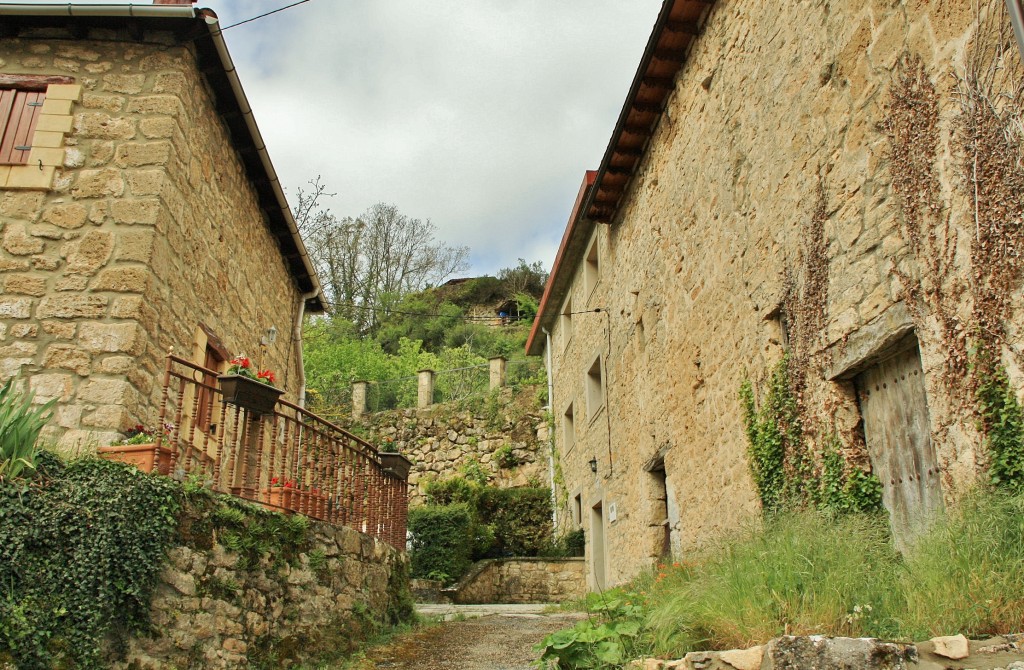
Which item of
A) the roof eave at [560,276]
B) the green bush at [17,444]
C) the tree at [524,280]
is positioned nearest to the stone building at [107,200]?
the green bush at [17,444]

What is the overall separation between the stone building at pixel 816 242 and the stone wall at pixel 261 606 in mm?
2966

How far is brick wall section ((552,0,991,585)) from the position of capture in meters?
4.32

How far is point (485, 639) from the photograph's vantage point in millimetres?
7105

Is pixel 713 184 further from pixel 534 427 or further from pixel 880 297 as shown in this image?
pixel 534 427

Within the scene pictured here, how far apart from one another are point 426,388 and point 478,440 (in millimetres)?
2363

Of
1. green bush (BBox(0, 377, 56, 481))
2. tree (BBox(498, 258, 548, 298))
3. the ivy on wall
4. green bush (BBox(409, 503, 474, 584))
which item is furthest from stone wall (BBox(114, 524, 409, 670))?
tree (BBox(498, 258, 548, 298))

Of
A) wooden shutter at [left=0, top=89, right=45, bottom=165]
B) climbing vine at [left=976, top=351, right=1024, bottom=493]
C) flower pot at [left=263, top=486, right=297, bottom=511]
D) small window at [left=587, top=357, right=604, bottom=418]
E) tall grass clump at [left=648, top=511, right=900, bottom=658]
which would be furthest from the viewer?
small window at [left=587, top=357, right=604, bottom=418]

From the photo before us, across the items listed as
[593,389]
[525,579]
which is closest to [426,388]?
[525,579]

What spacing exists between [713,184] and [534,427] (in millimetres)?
11162

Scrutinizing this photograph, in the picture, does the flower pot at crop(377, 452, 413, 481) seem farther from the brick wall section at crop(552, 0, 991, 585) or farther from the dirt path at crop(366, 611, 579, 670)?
the brick wall section at crop(552, 0, 991, 585)

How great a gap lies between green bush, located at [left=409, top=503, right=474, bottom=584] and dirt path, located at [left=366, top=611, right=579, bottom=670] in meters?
5.01

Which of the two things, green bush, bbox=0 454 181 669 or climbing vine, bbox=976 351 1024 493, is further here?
green bush, bbox=0 454 181 669

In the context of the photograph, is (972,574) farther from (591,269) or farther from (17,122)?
(591,269)

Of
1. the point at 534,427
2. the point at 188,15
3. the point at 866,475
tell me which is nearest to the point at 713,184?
the point at 866,475
